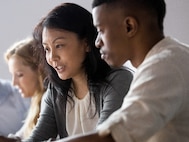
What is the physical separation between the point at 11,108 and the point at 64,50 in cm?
75

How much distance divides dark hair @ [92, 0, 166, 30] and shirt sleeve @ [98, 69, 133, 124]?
14.4 inches

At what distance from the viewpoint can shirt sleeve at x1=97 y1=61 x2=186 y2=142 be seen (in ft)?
2.16

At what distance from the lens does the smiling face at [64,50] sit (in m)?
1.21

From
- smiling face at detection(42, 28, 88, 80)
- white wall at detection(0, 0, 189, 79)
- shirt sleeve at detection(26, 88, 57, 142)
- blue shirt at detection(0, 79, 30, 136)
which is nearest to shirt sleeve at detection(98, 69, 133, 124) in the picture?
smiling face at detection(42, 28, 88, 80)

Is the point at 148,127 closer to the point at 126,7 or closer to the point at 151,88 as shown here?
the point at 151,88

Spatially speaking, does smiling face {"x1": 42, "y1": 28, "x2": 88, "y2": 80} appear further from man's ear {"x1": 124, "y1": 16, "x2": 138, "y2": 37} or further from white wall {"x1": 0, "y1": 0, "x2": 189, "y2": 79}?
white wall {"x1": 0, "y1": 0, "x2": 189, "y2": 79}

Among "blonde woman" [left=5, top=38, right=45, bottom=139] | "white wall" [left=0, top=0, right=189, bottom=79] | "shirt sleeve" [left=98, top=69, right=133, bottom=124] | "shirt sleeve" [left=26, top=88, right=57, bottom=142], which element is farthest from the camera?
"white wall" [left=0, top=0, right=189, bottom=79]

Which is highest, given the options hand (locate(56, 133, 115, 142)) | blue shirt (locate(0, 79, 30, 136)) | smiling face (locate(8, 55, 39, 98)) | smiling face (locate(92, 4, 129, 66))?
smiling face (locate(92, 4, 129, 66))

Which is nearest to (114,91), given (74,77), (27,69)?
(74,77)

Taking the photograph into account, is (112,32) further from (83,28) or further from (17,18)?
(17,18)

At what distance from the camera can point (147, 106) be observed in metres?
0.67

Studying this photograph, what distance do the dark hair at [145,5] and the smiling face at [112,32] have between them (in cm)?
2

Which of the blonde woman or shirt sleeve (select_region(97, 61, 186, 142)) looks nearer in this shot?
shirt sleeve (select_region(97, 61, 186, 142))

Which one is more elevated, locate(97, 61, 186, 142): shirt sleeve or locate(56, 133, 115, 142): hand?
locate(97, 61, 186, 142): shirt sleeve
